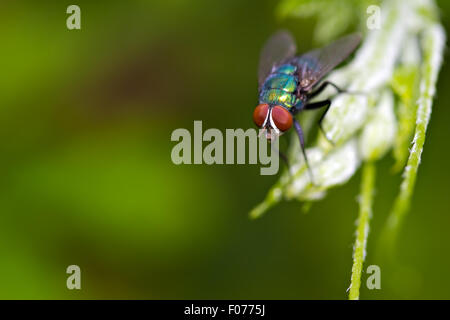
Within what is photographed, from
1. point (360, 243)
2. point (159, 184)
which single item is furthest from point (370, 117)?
point (159, 184)

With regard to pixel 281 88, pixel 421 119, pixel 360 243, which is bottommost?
pixel 360 243

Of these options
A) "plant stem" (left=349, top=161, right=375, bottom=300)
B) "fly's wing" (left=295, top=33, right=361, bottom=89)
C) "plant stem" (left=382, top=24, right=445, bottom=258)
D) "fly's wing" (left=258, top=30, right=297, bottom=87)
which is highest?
"fly's wing" (left=258, top=30, right=297, bottom=87)

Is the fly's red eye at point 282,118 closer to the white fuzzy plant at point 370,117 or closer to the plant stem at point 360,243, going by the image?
the white fuzzy plant at point 370,117

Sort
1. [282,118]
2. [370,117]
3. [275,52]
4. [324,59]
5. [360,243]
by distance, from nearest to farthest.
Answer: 1. [360,243]
2. [370,117]
3. [282,118]
4. [324,59]
5. [275,52]

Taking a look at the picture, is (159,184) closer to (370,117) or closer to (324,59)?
(324,59)

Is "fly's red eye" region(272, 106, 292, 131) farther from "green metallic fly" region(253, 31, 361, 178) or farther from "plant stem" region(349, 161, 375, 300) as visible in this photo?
"plant stem" region(349, 161, 375, 300)

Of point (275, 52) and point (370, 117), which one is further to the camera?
point (275, 52)

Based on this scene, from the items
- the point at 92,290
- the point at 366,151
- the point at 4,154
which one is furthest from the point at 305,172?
the point at 4,154

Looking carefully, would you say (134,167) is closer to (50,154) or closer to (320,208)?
(50,154)

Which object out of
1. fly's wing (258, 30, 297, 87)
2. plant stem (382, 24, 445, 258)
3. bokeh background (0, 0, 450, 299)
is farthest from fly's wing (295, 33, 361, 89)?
bokeh background (0, 0, 450, 299)

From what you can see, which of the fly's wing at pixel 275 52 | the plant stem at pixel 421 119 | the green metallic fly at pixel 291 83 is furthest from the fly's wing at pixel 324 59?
the plant stem at pixel 421 119
